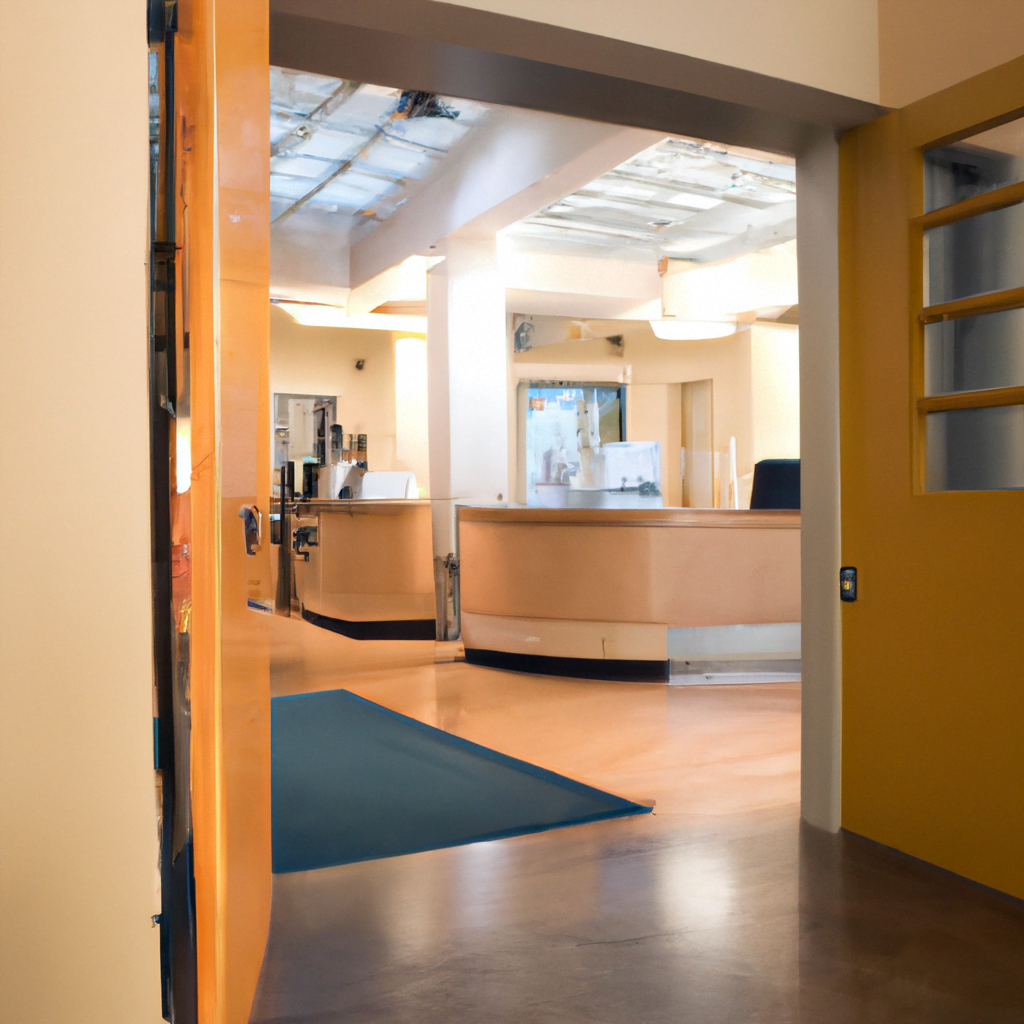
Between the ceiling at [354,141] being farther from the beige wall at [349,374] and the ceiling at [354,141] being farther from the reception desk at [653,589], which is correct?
the beige wall at [349,374]

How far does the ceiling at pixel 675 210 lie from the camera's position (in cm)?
645

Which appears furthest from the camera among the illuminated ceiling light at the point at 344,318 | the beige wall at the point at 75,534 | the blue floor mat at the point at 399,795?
the illuminated ceiling light at the point at 344,318

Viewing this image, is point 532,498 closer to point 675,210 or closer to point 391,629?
point 391,629

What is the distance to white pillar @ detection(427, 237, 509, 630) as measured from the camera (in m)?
6.89

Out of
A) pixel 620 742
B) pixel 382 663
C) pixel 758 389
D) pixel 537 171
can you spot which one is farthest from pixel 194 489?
pixel 758 389

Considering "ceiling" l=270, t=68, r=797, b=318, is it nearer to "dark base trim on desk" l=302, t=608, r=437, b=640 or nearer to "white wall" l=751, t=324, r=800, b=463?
"white wall" l=751, t=324, r=800, b=463

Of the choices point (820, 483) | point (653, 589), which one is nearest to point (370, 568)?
point (653, 589)

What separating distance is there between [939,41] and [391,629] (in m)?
5.90

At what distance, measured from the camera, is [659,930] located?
7.21 feet

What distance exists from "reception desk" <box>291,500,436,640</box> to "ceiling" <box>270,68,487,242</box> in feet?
8.20

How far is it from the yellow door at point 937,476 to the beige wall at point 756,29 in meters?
0.24

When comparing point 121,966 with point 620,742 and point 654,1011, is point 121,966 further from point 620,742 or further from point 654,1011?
point 620,742

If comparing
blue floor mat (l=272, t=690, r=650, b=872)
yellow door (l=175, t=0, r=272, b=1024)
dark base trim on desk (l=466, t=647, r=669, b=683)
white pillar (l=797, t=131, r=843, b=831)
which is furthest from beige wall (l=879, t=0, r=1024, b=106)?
dark base trim on desk (l=466, t=647, r=669, b=683)

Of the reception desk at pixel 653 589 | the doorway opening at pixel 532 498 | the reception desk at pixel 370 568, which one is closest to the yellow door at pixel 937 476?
the doorway opening at pixel 532 498
